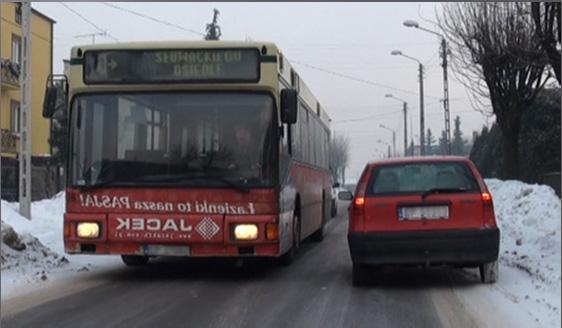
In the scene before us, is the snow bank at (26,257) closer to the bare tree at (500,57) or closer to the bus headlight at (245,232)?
the bus headlight at (245,232)

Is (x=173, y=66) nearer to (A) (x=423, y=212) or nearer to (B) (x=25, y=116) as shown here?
(A) (x=423, y=212)

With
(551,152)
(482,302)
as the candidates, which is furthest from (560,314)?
(551,152)

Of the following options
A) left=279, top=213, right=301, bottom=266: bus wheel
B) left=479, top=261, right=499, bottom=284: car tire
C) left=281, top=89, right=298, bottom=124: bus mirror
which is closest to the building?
left=279, top=213, right=301, bottom=266: bus wheel

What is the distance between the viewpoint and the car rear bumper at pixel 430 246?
892 centimetres

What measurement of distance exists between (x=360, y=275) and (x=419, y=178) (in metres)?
1.46

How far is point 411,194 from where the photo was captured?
9.07 m

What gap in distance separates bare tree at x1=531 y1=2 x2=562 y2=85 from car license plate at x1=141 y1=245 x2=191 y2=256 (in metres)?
5.94

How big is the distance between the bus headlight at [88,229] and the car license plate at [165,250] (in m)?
0.63

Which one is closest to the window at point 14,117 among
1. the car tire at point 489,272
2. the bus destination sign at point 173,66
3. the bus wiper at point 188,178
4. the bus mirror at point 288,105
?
the bus destination sign at point 173,66

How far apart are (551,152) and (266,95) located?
2299cm

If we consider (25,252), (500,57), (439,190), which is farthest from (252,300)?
(500,57)

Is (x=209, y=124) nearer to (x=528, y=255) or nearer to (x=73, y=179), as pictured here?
(x=73, y=179)

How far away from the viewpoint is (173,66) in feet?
32.9

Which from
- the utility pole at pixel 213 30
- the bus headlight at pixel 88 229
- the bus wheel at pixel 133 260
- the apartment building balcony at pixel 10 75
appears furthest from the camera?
the utility pole at pixel 213 30
